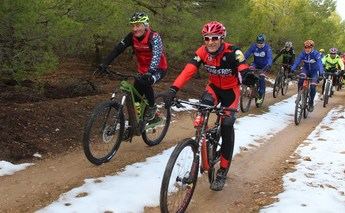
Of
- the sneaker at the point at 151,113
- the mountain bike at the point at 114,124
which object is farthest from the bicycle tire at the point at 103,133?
the sneaker at the point at 151,113

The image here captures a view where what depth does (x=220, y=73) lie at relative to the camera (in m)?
5.88

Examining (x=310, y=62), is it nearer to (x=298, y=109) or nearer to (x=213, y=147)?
(x=298, y=109)

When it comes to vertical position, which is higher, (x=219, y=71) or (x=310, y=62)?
(x=310, y=62)

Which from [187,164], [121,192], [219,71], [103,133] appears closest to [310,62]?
[219,71]

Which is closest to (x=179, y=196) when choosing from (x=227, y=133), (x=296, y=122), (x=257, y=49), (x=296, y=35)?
(x=227, y=133)

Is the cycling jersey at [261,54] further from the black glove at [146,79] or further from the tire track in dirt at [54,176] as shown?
the black glove at [146,79]

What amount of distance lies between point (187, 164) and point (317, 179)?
2750 millimetres

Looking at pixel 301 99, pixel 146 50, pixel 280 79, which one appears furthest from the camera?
pixel 280 79

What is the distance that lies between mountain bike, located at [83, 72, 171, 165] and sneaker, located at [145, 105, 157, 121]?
0.07 meters

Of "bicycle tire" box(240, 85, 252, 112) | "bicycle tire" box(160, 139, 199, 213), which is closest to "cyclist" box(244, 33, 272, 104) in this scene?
"bicycle tire" box(240, 85, 252, 112)

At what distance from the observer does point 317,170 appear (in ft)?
23.8

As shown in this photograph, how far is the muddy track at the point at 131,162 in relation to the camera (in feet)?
18.3

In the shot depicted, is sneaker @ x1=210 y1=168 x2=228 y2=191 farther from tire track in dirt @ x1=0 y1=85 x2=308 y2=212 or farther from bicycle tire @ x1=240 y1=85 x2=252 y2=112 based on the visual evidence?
bicycle tire @ x1=240 y1=85 x2=252 y2=112

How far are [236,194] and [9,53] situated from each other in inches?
187
